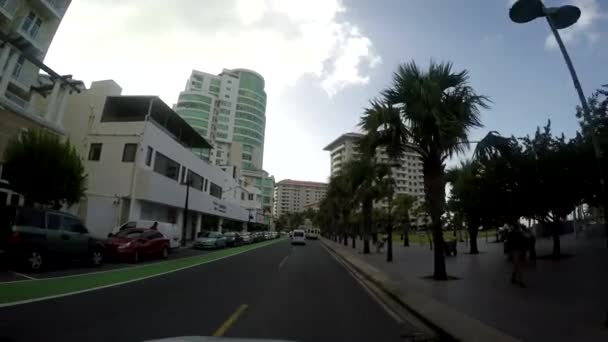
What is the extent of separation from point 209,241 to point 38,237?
18.6m

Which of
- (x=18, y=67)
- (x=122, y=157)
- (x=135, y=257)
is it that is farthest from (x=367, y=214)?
(x=18, y=67)

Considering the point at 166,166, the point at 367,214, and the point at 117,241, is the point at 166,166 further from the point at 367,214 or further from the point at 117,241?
the point at 367,214

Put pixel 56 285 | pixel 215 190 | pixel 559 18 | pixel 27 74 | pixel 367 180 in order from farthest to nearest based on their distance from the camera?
pixel 215 190, pixel 27 74, pixel 367 180, pixel 56 285, pixel 559 18

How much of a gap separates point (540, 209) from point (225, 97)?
111 metres

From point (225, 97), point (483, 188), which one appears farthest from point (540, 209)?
point (225, 97)

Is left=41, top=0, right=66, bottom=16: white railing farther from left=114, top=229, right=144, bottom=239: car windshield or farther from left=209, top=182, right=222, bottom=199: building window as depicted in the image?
left=209, top=182, right=222, bottom=199: building window

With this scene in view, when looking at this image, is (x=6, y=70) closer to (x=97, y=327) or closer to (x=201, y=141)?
(x=201, y=141)

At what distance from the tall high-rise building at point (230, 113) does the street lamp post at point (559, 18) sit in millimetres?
92278

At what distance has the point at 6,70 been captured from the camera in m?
24.6

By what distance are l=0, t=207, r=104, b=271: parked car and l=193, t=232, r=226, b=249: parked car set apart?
53.4ft

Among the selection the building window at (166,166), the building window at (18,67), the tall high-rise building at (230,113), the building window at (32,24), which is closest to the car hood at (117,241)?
the building window at (166,166)

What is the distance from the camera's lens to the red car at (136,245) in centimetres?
1633

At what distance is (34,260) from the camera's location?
37.4 ft

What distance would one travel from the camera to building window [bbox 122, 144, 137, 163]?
28.6 m
